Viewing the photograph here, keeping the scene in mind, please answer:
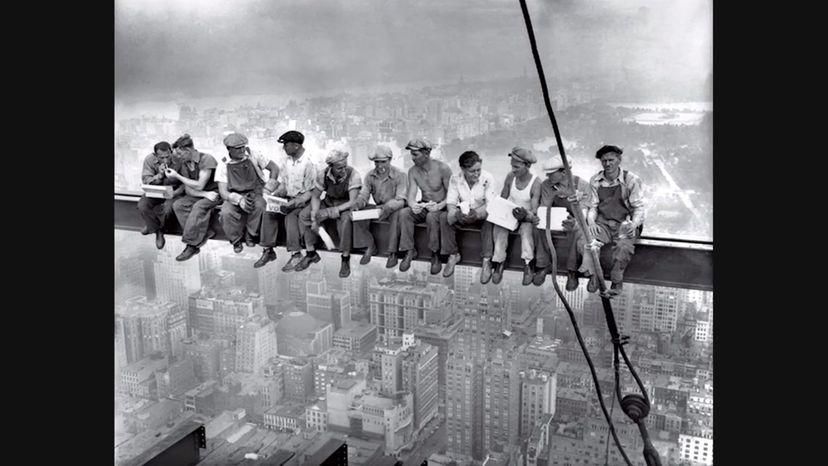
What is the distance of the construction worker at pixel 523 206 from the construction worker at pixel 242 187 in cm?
274

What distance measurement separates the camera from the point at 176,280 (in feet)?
46.1

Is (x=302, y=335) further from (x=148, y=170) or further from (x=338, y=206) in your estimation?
(x=338, y=206)

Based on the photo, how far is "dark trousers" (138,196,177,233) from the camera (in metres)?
10.2

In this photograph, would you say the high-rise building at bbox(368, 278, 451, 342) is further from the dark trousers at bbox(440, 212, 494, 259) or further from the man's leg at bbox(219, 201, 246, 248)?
the dark trousers at bbox(440, 212, 494, 259)

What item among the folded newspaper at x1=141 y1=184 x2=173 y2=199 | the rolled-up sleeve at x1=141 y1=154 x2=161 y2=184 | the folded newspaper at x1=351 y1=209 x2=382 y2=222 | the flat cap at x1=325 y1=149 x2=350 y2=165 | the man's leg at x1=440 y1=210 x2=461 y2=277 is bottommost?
the man's leg at x1=440 y1=210 x2=461 y2=277

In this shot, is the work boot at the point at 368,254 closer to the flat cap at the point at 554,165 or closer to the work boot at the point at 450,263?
the work boot at the point at 450,263

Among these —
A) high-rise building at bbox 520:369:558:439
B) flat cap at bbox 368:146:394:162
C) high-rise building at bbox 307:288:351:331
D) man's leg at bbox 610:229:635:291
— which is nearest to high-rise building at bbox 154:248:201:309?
high-rise building at bbox 307:288:351:331

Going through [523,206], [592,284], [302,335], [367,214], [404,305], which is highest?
[523,206]

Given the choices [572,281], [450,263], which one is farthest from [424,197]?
[572,281]

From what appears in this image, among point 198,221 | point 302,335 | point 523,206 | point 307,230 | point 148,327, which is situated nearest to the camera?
point 523,206

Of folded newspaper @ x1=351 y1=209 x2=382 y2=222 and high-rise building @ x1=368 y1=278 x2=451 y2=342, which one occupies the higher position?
folded newspaper @ x1=351 y1=209 x2=382 y2=222

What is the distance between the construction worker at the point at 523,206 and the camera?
827 centimetres

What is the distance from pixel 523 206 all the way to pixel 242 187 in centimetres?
331

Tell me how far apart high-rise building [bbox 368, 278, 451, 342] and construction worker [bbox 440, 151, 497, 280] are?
3373 millimetres
